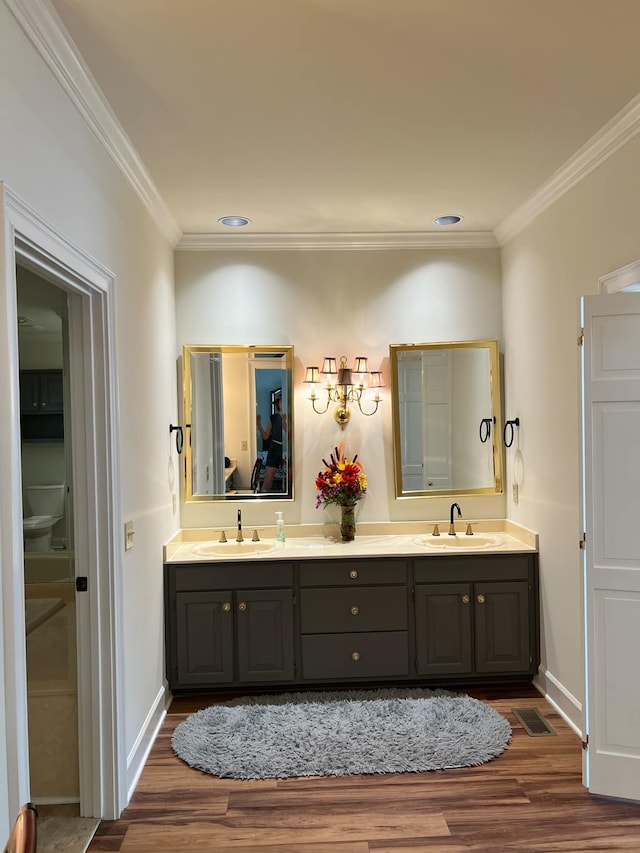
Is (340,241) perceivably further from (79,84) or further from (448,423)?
(79,84)

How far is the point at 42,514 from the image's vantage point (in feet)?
9.98

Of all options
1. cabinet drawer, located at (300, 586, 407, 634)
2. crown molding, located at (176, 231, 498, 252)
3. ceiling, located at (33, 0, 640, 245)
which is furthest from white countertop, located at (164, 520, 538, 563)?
ceiling, located at (33, 0, 640, 245)

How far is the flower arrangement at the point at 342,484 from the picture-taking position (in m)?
3.86

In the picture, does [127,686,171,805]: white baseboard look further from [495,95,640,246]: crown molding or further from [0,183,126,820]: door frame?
[495,95,640,246]: crown molding

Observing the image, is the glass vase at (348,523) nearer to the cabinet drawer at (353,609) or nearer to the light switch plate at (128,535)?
the cabinet drawer at (353,609)

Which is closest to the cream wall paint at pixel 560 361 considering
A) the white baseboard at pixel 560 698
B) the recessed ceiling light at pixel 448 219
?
the white baseboard at pixel 560 698

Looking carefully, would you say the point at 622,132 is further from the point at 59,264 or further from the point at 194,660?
the point at 194,660

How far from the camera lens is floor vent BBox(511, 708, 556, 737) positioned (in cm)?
310

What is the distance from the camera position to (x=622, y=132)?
2539 mm

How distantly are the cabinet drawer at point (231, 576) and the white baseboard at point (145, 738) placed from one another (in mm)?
585

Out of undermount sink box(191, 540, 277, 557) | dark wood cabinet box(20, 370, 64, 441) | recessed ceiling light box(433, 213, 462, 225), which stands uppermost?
recessed ceiling light box(433, 213, 462, 225)

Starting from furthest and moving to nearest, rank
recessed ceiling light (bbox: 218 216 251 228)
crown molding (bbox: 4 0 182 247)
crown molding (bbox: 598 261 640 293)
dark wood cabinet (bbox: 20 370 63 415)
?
recessed ceiling light (bbox: 218 216 251 228) < dark wood cabinet (bbox: 20 370 63 415) < crown molding (bbox: 598 261 640 293) < crown molding (bbox: 4 0 182 247)

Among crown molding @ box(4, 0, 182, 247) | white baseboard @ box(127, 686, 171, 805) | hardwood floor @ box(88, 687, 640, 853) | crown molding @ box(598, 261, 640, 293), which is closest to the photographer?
crown molding @ box(4, 0, 182, 247)

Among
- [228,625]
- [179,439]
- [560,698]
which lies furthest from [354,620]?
[179,439]
